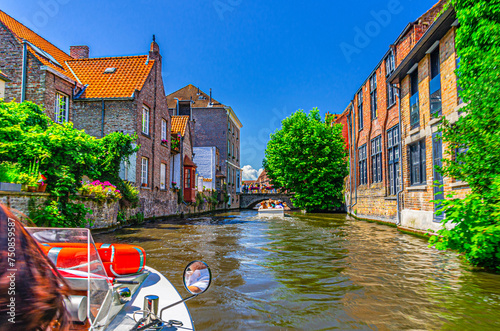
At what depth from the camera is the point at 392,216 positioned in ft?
53.9

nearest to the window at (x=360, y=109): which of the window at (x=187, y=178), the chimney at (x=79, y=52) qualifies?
the window at (x=187, y=178)

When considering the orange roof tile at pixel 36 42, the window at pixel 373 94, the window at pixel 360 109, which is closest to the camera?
the orange roof tile at pixel 36 42

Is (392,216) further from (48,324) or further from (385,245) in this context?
(48,324)

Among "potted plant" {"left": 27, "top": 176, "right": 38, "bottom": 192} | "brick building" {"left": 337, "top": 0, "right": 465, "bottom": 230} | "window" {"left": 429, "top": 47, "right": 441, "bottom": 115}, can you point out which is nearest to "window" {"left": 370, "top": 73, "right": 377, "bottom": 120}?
"brick building" {"left": 337, "top": 0, "right": 465, "bottom": 230}

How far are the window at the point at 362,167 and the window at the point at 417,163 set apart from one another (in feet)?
26.6

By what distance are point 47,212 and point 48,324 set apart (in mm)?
10230

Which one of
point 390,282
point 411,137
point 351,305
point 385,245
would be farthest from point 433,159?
point 351,305

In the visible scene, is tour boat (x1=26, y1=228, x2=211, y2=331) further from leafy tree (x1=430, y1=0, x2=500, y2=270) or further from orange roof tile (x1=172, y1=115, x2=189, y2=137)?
orange roof tile (x1=172, y1=115, x2=189, y2=137)

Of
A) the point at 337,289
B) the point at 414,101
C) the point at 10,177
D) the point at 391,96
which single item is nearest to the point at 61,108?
the point at 10,177

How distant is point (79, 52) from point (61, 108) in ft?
31.0

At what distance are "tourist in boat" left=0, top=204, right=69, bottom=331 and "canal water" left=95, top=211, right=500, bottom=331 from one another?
3.18 meters

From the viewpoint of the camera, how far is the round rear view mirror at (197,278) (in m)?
2.04

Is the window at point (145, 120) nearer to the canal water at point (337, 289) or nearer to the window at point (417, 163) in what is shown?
the canal water at point (337, 289)

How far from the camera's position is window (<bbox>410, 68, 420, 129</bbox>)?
13.8 meters
